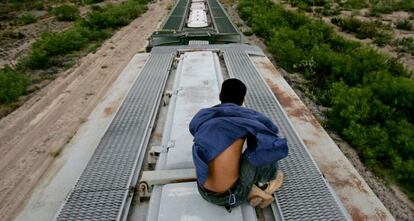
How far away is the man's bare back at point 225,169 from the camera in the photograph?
7.08ft

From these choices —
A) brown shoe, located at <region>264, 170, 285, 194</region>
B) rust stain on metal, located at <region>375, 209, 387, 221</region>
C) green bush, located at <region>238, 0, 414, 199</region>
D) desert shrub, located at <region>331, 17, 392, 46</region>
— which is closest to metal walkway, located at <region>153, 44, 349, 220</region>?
brown shoe, located at <region>264, 170, 285, 194</region>

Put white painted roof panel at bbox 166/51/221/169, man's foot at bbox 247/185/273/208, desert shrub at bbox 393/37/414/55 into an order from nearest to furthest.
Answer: man's foot at bbox 247/185/273/208
white painted roof panel at bbox 166/51/221/169
desert shrub at bbox 393/37/414/55

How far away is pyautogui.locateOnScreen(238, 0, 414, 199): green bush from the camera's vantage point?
4.19 meters

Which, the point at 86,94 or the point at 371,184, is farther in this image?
the point at 86,94

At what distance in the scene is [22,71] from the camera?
25.6ft

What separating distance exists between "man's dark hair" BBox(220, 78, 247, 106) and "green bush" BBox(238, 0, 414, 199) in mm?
2602

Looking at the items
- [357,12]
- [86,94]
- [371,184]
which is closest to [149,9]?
[357,12]

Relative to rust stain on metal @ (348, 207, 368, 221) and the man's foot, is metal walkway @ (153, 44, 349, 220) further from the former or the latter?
rust stain on metal @ (348, 207, 368, 221)

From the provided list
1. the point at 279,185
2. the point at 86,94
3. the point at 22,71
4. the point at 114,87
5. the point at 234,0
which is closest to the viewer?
the point at 279,185

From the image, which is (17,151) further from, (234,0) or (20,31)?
(234,0)

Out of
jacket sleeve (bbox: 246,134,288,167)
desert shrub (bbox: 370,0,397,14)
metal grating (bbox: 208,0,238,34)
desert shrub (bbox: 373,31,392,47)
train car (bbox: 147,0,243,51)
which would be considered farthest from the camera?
desert shrub (bbox: 370,0,397,14)

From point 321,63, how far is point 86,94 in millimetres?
4798

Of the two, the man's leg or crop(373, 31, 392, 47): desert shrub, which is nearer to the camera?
the man's leg

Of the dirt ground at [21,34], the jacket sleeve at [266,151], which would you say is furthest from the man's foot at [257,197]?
the dirt ground at [21,34]
